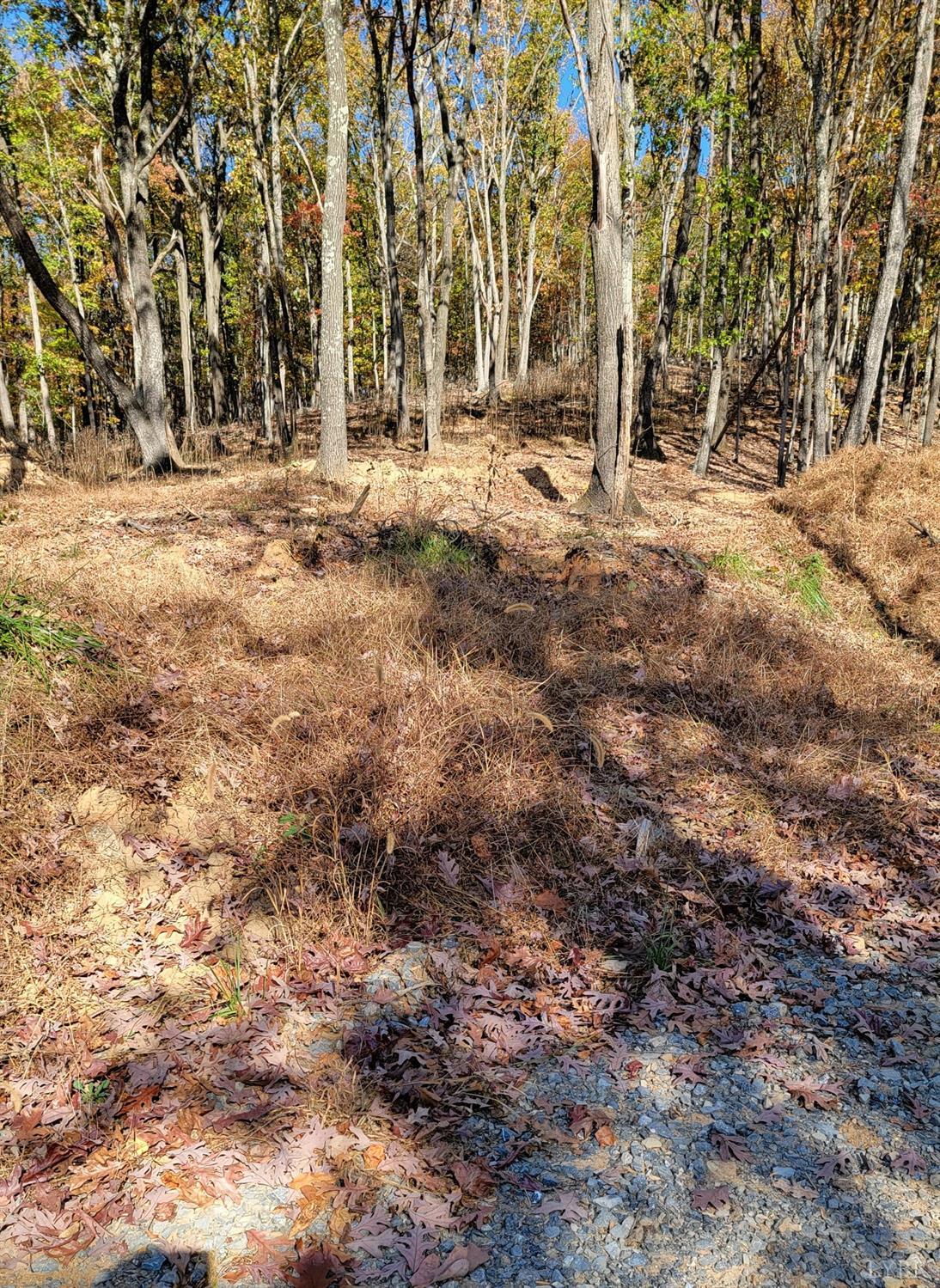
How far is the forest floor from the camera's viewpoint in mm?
2469

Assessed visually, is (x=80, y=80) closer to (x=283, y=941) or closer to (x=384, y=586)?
(x=384, y=586)

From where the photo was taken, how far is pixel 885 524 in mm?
9992

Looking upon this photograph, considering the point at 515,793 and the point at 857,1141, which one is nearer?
the point at 857,1141

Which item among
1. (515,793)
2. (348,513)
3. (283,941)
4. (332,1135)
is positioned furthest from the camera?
(348,513)

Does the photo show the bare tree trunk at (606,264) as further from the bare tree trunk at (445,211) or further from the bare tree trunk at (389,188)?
the bare tree trunk at (389,188)

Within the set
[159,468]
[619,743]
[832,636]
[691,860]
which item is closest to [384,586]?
[619,743]

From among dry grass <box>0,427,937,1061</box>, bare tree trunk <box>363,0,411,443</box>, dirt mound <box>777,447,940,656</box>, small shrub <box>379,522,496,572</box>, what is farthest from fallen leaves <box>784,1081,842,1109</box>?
bare tree trunk <box>363,0,411,443</box>

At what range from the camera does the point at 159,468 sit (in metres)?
12.6

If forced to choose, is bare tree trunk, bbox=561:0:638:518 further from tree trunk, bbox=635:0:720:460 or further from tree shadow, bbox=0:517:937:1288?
tree shadow, bbox=0:517:937:1288

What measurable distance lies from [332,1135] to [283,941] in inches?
39.7

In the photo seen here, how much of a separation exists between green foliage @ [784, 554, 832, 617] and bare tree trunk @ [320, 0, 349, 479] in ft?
22.2

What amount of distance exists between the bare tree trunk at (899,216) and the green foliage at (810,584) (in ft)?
15.0

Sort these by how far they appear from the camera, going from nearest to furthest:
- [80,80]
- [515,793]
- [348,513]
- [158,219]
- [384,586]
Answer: [515,793]
[384,586]
[348,513]
[80,80]
[158,219]

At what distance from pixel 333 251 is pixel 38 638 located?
8673mm
